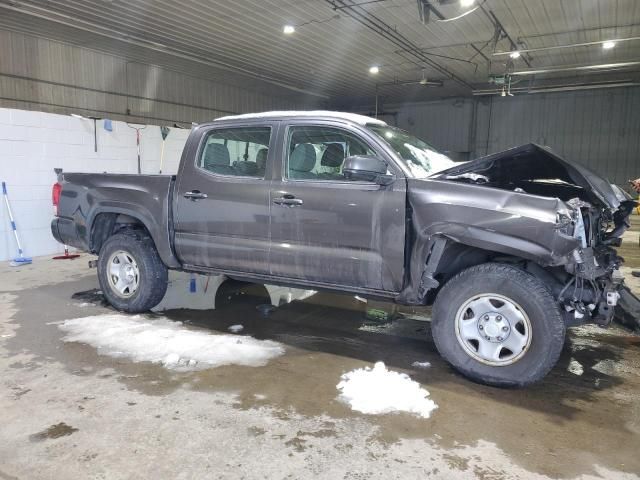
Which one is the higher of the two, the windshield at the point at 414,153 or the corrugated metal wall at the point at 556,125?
the corrugated metal wall at the point at 556,125

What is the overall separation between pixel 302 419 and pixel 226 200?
2.01m

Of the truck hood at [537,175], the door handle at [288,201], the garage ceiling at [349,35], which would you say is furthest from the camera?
the garage ceiling at [349,35]

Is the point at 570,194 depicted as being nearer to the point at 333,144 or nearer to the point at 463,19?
the point at 333,144

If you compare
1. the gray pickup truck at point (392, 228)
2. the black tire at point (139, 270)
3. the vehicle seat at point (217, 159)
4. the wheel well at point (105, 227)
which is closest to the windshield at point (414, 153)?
the gray pickup truck at point (392, 228)

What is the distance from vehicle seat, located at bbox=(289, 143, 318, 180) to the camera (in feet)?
12.4

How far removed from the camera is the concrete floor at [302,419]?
2.33 metres

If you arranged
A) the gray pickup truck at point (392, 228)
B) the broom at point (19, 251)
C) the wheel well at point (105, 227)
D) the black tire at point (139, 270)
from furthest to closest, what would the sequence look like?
the broom at point (19, 251) < the wheel well at point (105, 227) < the black tire at point (139, 270) < the gray pickup truck at point (392, 228)

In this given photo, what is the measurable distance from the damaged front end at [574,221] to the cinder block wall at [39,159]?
719cm

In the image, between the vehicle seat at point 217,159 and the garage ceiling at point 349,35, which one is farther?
the garage ceiling at point 349,35

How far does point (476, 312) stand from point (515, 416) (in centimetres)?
67

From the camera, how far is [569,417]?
2.84 metres

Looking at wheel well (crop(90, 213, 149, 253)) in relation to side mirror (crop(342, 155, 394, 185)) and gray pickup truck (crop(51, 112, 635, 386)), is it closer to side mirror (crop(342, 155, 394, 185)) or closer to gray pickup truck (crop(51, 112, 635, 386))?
gray pickup truck (crop(51, 112, 635, 386))

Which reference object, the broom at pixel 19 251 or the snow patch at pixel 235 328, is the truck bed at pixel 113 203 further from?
the broom at pixel 19 251

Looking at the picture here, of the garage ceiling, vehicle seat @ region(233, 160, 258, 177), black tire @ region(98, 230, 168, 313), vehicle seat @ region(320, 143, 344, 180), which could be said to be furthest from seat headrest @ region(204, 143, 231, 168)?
the garage ceiling
